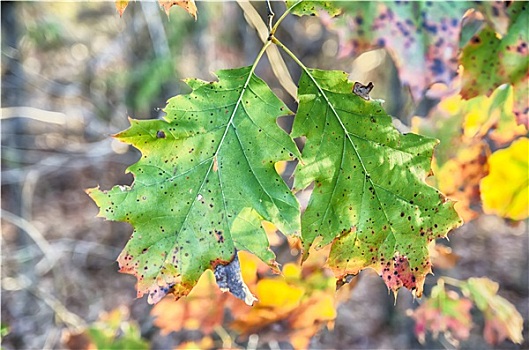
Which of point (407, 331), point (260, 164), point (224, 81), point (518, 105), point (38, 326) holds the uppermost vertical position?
point (224, 81)

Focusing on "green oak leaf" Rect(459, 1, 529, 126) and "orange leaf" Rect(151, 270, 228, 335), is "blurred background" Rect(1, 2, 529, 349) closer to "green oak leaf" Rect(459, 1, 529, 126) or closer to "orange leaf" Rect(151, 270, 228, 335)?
"orange leaf" Rect(151, 270, 228, 335)

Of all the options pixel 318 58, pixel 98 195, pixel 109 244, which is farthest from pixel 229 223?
pixel 109 244

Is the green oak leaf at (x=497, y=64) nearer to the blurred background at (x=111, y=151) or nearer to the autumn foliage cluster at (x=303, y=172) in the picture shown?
the autumn foliage cluster at (x=303, y=172)

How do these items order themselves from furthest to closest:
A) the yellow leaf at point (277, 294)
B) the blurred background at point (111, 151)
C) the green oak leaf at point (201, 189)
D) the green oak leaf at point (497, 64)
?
the blurred background at point (111, 151) < the yellow leaf at point (277, 294) < the green oak leaf at point (497, 64) < the green oak leaf at point (201, 189)

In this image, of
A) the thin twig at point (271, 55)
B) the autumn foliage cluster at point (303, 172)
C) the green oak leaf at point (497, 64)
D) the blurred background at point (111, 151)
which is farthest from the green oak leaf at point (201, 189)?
the blurred background at point (111, 151)

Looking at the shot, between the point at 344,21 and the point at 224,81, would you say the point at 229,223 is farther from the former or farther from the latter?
the point at 344,21
